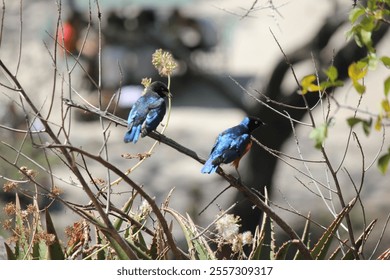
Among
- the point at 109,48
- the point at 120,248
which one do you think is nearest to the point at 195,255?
the point at 120,248

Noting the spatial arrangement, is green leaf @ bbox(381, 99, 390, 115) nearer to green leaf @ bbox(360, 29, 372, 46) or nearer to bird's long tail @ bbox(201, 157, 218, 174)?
green leaf @ bbox(360, 29, 372, 46)

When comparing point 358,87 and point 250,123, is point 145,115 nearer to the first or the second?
point 250,123

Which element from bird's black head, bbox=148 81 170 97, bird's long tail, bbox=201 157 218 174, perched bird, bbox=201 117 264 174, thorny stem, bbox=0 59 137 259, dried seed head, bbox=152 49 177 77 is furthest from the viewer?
bird's black head, bbox=148 81 170 97

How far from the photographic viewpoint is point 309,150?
14680mm

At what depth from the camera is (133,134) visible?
12.0ft

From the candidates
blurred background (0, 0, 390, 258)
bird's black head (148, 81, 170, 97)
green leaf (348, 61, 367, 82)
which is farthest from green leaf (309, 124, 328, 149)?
blurred background (0, 0, 390, 258)

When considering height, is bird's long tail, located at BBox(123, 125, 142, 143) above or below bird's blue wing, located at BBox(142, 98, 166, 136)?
below

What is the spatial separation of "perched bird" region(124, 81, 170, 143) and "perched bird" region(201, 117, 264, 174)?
0.26m

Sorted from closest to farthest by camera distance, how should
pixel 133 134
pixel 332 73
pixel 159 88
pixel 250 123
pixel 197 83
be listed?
pixel 332 73 → pixel 133 134 → pixel 250 123 → pixel 159 88 → pixel 197 83

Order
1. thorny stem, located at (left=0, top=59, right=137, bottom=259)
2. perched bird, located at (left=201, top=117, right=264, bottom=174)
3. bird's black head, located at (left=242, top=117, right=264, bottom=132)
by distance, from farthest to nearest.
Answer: bird's black head, located at (left=242, top=117, right=264, bottom=132)
perched bird, located at (left=201, top=117, right=264, bottom=174)
thorny stem, located at (left=0, top=59, right=137, bottom=259)

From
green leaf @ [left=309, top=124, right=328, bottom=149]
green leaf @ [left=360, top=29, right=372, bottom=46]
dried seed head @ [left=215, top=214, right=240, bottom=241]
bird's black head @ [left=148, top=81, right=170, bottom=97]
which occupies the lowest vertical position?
dried seed head @ [left=215, top=214, right=240, bottom=241]

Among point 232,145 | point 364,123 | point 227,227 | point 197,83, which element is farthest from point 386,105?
point 197,83

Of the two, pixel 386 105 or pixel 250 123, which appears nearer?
pixel 386 105

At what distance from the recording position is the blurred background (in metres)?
9.73
